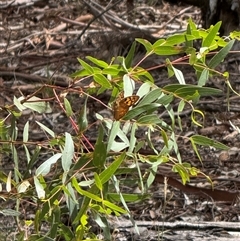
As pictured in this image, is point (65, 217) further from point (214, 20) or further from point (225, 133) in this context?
point (214, 20)

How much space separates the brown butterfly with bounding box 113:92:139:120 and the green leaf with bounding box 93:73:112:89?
102 mm

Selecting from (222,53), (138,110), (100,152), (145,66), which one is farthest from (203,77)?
(145,66)

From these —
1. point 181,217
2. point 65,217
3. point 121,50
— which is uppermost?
point 65,217

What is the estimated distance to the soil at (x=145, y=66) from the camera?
6.30ft

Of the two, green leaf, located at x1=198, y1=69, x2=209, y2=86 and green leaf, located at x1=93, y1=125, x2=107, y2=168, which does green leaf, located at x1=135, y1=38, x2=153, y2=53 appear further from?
green leaf, located at x1=93, y1=125, x2=107, y2=168

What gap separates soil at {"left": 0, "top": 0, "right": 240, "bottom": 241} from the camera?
6.30ft

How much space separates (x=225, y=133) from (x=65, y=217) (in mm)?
1228

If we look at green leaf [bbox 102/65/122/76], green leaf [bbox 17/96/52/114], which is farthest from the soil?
green leaf [bbox 102/65/122/76]

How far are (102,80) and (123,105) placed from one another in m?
0.13

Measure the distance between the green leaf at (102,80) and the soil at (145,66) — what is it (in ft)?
0.59

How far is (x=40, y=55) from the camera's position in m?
4.01

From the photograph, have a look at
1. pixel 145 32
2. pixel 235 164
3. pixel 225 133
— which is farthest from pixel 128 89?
pixel 145 32

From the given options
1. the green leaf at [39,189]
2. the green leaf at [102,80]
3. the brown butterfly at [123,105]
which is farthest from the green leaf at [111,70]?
the green leaf at [39,189]

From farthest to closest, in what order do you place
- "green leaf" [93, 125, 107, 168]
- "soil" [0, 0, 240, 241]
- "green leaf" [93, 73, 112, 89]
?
"soil" [0, 0, 240, 241]
"green leaf" [93, 73, 112, 89]
"green leaf" [93, 125, 107, 168]
